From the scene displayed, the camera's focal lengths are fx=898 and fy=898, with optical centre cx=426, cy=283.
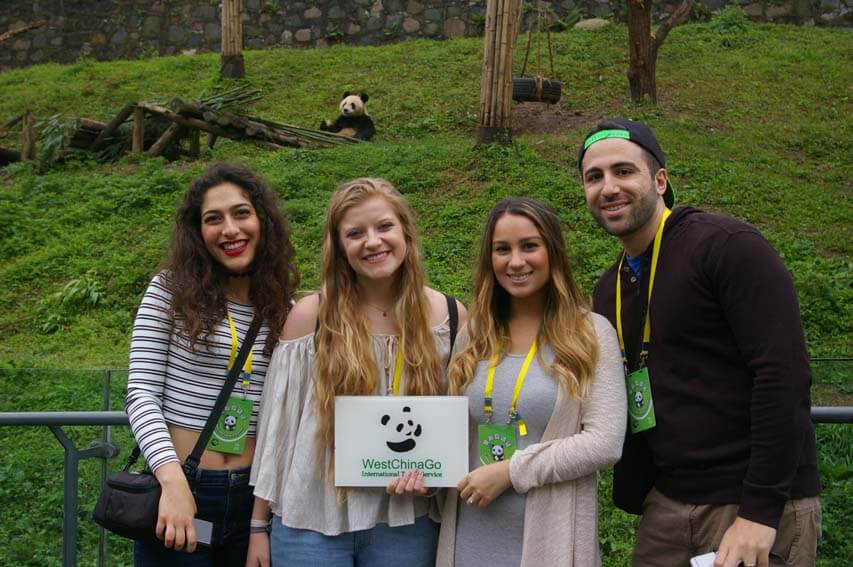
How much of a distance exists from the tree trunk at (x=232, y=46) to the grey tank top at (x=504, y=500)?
11716mm

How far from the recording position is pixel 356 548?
2.43 metres

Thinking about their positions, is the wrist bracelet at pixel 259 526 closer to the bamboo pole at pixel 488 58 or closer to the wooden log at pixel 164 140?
the bamboo pole at pixel 488 58

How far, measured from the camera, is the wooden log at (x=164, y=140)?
1051 centimetres

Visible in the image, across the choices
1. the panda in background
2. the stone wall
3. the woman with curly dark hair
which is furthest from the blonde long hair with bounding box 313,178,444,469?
the stone wall

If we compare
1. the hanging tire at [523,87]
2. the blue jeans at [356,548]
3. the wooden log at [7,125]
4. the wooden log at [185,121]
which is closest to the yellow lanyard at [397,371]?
the blue jeans at [356,548]

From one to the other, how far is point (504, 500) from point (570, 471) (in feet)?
0.67

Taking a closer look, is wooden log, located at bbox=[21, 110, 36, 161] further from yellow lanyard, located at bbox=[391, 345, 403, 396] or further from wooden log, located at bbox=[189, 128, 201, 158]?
yellow lanyard, located at bbox=[391, 345, 403, 396]

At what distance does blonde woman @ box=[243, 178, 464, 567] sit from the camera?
7.92ft

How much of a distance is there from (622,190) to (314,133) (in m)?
8.76

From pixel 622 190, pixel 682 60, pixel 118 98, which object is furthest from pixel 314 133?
pixel 622 190

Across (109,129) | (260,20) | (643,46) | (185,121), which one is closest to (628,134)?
(643,46)

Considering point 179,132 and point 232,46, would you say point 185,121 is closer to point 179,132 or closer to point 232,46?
point 179,132

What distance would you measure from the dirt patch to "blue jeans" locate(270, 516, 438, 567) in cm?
839

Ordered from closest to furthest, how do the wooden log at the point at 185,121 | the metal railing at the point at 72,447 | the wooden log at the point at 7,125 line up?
the metal railing at the point at 72,447 < the wooden log at the point at 185,121 < the wooden log at the point at 7,125
